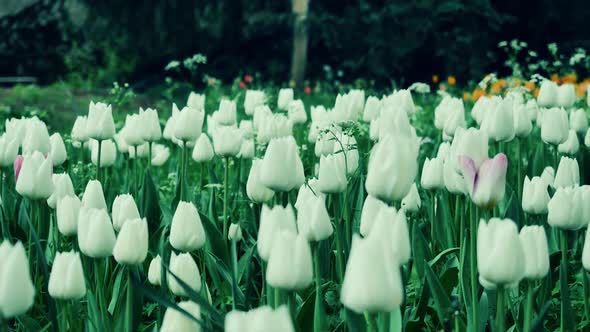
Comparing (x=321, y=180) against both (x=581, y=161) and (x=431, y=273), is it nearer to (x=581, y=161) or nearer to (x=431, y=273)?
(x=431, y=273)

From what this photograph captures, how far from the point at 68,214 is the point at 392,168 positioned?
2.71 ft

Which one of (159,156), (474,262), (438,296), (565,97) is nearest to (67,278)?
(438,296)

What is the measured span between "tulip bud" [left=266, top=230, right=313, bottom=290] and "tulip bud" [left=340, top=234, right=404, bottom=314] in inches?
5.3

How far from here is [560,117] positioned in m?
2.50

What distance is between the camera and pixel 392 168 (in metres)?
1.39

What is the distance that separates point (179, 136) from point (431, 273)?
122cm

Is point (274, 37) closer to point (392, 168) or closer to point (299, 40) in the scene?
point (299, 40)

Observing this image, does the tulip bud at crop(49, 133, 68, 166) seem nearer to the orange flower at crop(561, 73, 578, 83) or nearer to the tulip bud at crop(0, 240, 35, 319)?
the tulip bud at crop(0, 240, 35, 319)

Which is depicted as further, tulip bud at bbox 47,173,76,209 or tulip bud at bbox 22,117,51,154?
tulip bud at bbox 22,117,51,154

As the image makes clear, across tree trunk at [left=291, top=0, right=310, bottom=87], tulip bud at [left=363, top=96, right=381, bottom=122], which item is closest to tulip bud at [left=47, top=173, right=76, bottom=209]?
tulip bud at [left=363, top=96, right=381, bottom=122]

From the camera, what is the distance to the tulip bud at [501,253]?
1229mm

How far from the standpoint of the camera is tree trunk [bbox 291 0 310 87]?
10.8m

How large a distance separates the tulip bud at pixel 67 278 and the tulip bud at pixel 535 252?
81cm

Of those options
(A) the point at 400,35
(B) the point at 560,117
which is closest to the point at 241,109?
(B) the point at 560,117
